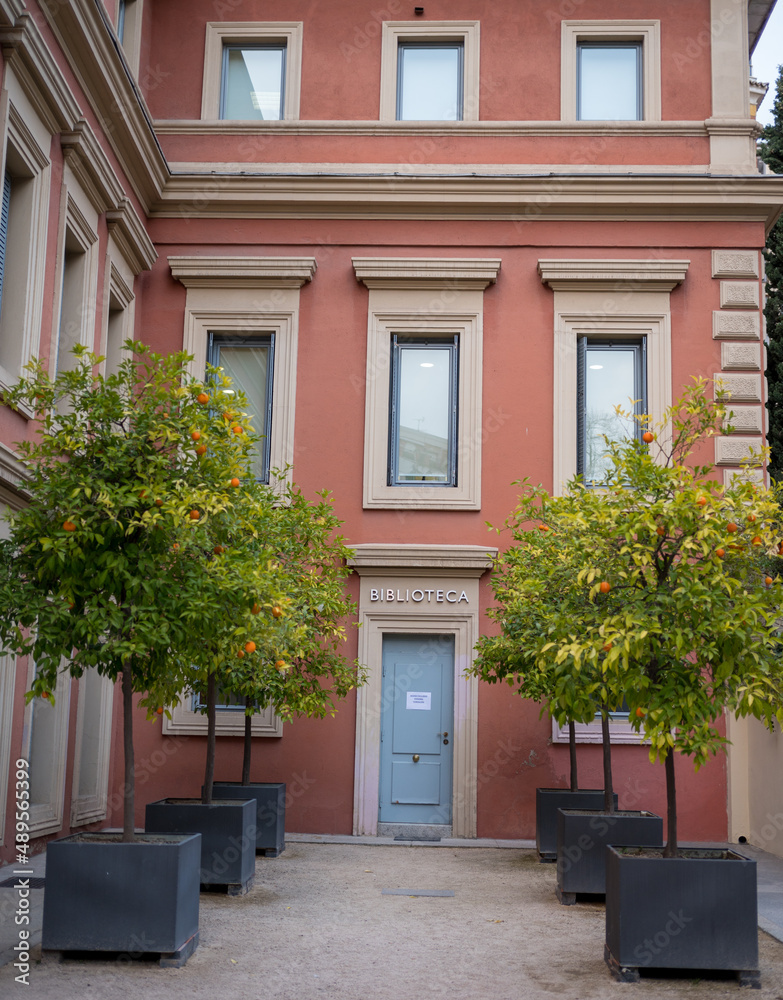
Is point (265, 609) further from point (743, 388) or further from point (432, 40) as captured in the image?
point (432, 40)

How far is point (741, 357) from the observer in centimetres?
1563

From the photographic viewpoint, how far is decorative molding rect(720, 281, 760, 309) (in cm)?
1577

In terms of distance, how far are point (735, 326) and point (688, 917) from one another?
10186 mm

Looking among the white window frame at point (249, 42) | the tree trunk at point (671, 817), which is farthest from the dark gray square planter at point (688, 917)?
the white window frame at point (249, 42)

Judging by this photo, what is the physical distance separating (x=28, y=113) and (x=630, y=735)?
1049cm

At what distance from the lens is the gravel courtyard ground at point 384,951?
720 cm

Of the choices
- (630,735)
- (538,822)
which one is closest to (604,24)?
(630,735)

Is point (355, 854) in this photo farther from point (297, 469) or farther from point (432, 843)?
point (297, 469)

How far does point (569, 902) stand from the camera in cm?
1042

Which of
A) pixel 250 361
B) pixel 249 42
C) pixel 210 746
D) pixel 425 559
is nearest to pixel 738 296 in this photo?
pixel 425 559

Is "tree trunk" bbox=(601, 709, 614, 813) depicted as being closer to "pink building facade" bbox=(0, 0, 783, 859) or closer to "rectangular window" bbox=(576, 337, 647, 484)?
"pink building facade" bbox=(0, 0, 783, 859)

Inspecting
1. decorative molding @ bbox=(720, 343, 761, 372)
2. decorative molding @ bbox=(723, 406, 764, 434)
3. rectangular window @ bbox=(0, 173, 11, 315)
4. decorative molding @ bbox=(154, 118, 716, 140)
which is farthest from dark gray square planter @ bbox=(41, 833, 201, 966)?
decorative molding @ bbox=(154, 118, 716, 140)

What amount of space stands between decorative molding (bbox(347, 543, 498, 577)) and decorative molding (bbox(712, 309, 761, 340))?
4.49m

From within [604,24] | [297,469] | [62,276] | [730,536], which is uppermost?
[604,24]
